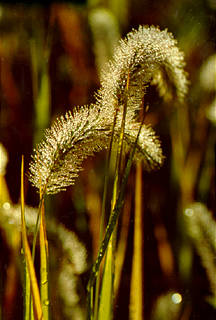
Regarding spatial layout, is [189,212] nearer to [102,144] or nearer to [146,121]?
[146,121]

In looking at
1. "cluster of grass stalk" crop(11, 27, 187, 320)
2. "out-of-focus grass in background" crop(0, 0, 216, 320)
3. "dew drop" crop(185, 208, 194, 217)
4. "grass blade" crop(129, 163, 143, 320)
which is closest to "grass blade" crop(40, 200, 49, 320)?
"cluster of grass stalk" crop(11, 27, 187, 320)

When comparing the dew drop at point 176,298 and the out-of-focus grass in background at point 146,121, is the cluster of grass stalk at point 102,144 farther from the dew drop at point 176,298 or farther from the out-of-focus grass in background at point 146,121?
the dew drop at point 176,298

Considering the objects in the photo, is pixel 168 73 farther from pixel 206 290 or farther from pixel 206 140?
pixel 206 290

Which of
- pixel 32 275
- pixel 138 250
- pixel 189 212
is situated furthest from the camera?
pixel 189 212

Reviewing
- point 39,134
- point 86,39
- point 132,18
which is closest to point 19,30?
point 86,39

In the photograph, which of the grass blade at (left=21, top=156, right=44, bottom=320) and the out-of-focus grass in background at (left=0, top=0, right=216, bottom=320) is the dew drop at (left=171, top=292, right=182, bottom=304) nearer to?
the out-of-focus grass in background at (left=0, top=0, right=216, bottom=320)

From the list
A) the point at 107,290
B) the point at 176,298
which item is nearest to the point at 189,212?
the point at 176,298

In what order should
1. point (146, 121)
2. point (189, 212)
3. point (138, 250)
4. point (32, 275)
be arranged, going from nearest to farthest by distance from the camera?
1. point (32, 275)
2. point (138, 250)
3. point (189, 212)
4. point (146, 121)

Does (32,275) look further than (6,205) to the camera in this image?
No
